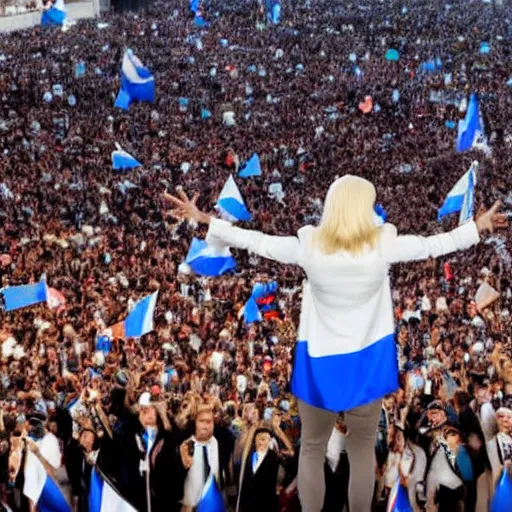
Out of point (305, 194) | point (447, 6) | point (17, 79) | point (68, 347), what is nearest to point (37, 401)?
point (68, 347)

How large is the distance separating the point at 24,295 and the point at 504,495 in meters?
6.69

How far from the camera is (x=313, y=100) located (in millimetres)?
27219

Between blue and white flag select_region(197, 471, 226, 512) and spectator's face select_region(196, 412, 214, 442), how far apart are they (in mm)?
132

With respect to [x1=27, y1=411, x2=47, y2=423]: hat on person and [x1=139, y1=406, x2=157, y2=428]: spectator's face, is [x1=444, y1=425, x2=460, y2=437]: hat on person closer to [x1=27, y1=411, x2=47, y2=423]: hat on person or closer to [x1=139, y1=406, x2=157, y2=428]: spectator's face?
[x1=139, y1=406, x2=157, y2=428]: spectator's face

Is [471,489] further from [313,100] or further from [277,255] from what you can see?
[313,100]

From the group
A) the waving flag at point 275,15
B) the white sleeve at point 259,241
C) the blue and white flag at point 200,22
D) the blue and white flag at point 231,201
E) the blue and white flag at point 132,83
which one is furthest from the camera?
the waving flag at point 275,15

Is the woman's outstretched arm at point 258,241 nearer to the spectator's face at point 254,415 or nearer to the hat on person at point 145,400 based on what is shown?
the hat on person at point 145,400

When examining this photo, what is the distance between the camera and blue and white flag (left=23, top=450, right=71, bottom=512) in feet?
11.2

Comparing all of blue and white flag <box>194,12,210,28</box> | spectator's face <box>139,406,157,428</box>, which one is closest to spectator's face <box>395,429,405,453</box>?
spectator's face <box>139,406,157,428</box>

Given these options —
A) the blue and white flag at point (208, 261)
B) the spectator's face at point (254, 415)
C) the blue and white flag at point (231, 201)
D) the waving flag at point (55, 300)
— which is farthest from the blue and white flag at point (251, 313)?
the spectator's face at point (254, 415)

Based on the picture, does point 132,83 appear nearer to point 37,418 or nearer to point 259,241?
point 37,418

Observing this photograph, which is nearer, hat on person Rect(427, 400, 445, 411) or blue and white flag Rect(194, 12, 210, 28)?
hat on person Rect(427, 400, 445, 411)

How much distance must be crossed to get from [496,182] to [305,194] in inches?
141

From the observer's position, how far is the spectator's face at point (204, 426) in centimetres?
Result: 339
